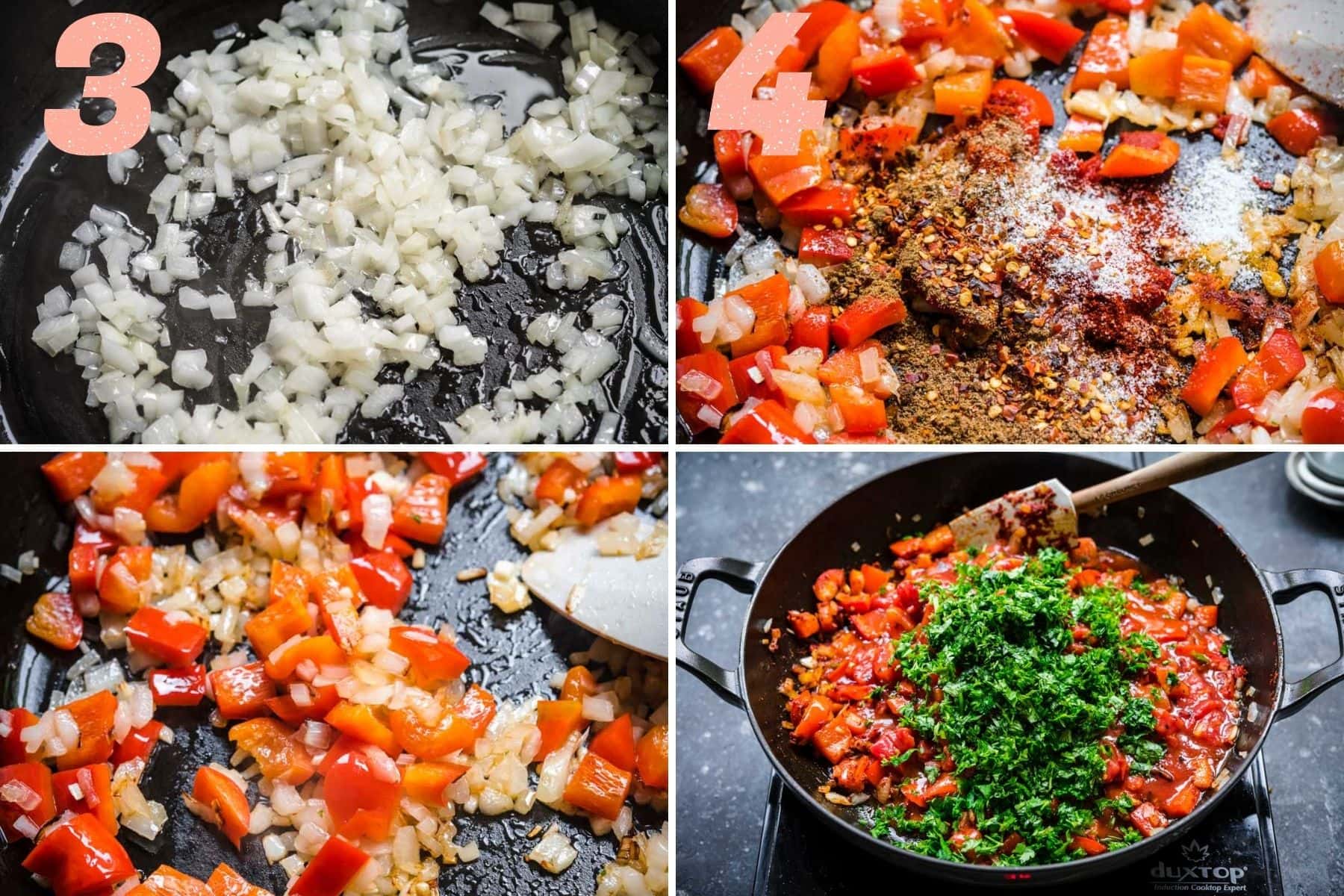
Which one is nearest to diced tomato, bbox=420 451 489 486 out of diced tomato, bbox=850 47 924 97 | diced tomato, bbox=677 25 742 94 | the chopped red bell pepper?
the chopped red bell pepper

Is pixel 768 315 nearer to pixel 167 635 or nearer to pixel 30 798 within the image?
pixel 167 635

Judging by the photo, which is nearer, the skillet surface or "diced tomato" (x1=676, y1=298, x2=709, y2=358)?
the skillet surface

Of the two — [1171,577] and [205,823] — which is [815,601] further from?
[205,823]

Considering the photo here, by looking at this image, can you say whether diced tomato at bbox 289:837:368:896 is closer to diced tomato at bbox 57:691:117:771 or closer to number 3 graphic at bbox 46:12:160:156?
diced tomato at bbox 57:691:117:771

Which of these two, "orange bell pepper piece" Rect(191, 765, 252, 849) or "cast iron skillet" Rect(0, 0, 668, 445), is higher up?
"cast iron skillet" Rect(0, 0, 668, 445)

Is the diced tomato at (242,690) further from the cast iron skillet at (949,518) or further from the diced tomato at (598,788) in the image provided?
the cast iron skillet at (949,518)

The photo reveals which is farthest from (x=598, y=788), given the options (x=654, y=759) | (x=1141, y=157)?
(x=1141, y=157)

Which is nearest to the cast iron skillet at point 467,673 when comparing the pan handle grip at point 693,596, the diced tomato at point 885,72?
the pan handle grip at point 693,596
